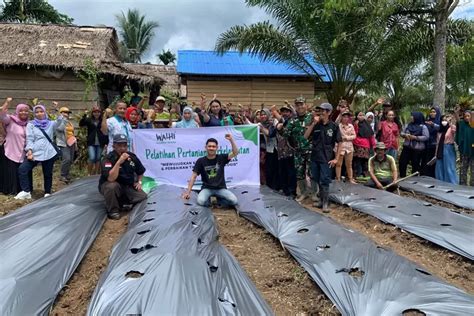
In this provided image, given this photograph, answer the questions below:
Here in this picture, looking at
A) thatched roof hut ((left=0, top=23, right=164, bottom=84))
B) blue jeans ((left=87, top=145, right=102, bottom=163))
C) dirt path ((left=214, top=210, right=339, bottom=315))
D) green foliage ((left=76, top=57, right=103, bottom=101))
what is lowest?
dirt path ((left=214, top=210, right=339, bottom=315))

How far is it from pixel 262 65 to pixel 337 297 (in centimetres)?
1506

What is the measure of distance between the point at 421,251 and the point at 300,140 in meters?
2.55

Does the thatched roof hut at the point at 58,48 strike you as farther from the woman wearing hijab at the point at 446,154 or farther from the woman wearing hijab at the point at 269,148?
the woman wearing hijab at the point at 446,154

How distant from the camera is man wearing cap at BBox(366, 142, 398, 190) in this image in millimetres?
6804

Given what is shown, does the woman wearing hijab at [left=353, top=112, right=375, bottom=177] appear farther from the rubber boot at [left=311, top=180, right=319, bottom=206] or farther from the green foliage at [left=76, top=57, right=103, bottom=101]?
the green foliage at [left=76, top=57, right=103, bottom=101]

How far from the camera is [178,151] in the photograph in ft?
22.1

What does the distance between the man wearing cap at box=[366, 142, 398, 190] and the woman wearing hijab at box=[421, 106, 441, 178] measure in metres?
1.41

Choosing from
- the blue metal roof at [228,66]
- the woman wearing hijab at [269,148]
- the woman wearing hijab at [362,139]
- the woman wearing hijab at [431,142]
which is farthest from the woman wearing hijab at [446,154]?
the blue metal roof at [228,66]

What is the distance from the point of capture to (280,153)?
6.49 meters

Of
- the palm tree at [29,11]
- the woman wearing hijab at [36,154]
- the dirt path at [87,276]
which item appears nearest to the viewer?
the dirt path at [87,276]

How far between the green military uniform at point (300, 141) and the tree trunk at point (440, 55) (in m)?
4.53

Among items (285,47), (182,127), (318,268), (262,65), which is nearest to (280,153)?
(182,127)

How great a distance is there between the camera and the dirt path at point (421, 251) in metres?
3.65

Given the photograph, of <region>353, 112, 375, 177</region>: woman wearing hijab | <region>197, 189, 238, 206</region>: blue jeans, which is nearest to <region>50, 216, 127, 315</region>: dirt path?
<region>197, 189, 238, 206</region>: blue jeans
